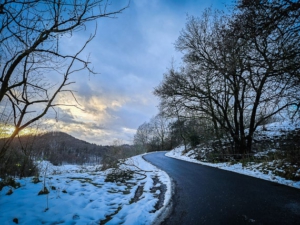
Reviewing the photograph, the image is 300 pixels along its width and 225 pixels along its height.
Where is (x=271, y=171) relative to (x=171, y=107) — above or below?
below

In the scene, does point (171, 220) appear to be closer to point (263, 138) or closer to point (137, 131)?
point (263, 138)

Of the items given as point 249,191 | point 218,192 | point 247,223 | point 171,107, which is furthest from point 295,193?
point 171,107

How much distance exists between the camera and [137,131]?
7225cm

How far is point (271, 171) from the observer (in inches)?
353

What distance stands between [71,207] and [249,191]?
5.40 m

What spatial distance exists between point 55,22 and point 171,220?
488 centimetres

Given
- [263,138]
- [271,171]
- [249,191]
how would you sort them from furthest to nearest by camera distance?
[263,138], [271,171], [249,191]

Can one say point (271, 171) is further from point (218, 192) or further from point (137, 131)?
point (137, 131)

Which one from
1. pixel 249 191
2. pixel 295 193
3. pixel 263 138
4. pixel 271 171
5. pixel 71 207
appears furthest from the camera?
pixel 263 138

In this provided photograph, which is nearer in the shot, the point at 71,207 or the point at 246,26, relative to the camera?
the point at 71,207

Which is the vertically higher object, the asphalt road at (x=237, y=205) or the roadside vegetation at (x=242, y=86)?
the roadside vegetation at (x=242, y=86)

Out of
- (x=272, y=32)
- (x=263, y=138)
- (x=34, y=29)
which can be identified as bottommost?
(x=263, y=138)

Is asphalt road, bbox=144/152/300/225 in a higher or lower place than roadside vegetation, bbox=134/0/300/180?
lower

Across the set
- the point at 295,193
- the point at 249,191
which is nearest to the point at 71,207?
the point at 249,191
